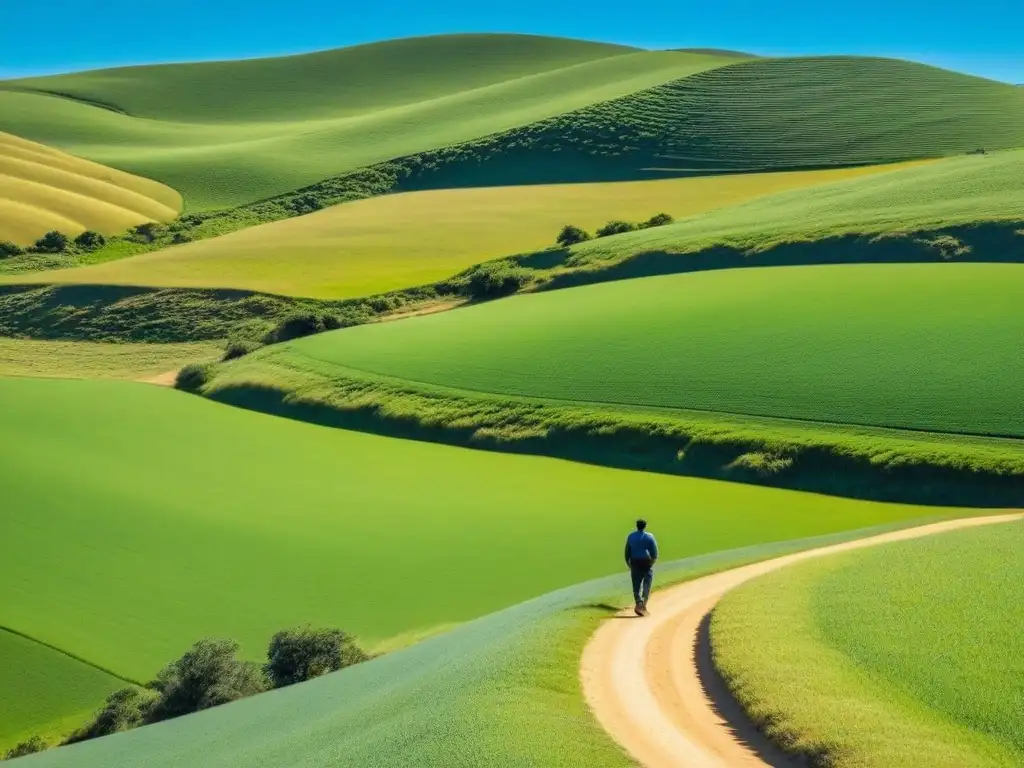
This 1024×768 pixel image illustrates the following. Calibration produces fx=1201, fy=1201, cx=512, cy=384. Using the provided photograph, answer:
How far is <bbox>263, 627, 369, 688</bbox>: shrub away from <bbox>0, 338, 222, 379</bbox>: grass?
41369 millimetres

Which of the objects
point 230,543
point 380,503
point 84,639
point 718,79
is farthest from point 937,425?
point 718,79

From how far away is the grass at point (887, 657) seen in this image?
36.2 feet

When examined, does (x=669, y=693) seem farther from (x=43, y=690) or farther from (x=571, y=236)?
(x=571, y=236)

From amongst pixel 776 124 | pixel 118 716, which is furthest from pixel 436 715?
pixel 776 124

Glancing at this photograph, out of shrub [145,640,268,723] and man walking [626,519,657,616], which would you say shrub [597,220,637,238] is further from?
man walking [626,519,657,616]

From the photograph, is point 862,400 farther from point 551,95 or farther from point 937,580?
point 551,95

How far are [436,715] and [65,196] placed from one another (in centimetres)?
10230

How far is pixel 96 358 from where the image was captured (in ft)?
215

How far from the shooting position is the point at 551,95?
150 meters

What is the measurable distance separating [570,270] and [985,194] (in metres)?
22.1

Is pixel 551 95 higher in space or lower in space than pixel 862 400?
higher

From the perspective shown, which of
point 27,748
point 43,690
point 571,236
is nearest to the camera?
point 27,748

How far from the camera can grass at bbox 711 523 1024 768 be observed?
11.0 m

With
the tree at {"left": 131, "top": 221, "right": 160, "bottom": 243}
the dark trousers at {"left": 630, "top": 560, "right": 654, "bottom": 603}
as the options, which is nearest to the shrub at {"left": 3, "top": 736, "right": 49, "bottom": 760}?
the dark trousers at {"left": 630, "top": 560, "right": 654, "bottom": 603}
